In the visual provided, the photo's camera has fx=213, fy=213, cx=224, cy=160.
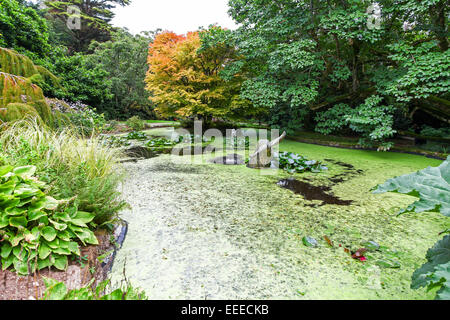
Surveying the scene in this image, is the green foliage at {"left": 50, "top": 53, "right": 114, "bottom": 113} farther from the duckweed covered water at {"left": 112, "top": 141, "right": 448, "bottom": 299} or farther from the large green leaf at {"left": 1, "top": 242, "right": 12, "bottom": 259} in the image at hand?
the large green leaf at {"left": 1, "top": 242, "right": 12, "bottom": 259}

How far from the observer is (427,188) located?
0.79 meters

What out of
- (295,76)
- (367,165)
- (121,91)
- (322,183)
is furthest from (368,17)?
(121,91)

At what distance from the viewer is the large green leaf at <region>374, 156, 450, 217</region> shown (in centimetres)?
70

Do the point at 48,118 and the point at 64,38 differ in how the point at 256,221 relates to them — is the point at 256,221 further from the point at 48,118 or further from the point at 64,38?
the point at 64,38

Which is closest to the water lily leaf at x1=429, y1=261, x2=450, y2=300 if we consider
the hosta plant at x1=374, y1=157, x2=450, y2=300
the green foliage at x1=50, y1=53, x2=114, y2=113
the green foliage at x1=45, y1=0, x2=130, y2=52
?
the hosta plant at x1=374, y1=157, x2=450, y2=300

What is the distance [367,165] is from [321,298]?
313 cm

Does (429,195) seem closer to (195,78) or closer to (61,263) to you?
(61,263)

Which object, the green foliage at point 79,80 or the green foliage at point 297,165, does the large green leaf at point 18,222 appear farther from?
the green foliage at point 79,80

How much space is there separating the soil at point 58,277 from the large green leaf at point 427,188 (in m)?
1.32

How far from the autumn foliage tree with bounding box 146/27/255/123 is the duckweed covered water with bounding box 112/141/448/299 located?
4099mm

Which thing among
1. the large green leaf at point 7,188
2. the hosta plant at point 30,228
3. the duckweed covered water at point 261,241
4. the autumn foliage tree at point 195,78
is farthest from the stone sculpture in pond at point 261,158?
the autumn foliage tree at point 195,78

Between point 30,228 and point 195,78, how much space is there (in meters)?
6.12

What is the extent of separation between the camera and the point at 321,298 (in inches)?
39.0

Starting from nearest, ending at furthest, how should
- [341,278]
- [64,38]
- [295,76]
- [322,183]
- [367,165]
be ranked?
[341,278]
[322,183]
[367,165]
[295,76]
[64,38]
